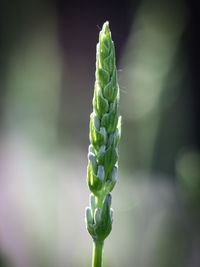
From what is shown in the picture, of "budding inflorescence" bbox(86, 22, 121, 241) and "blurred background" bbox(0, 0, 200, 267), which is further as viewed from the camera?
"blurred background" bbox(0, 0, 200, 267)

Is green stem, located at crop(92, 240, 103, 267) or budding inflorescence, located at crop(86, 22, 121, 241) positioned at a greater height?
budding inflorescence, located at crop(86, 22, 121, 241)

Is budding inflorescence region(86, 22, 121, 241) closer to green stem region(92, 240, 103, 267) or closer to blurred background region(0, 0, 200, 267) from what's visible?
green stem region(92, 240, 103, 267)

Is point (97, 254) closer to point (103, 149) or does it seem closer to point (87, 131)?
point (103, 149)

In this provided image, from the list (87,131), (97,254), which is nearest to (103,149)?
(97,254)

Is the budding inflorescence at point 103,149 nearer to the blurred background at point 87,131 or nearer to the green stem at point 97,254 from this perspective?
the green stem at point 97,254

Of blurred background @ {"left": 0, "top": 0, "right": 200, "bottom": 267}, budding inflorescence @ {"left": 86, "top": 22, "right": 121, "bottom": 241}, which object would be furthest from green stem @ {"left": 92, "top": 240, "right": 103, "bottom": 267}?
blurred background @ {"left": 0, "top": 0, "right": 200, "bottom": 267}

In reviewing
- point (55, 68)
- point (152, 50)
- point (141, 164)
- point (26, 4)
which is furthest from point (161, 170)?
point (26, 4)
